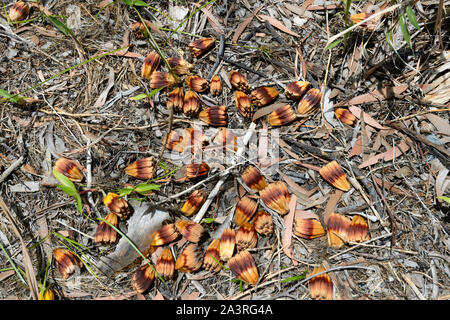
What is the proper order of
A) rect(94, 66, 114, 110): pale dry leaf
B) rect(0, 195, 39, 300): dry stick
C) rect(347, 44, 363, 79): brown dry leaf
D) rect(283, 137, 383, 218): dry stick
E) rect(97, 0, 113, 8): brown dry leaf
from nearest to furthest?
1. rect(0, 195, 39, 300): dry stick
2. rect(283, 137, 383, 218): dry stick
3. rect(347, 44, 363, 79): brown dry leaf
4. rect(94, 66, 114, 110): pale dry leaf
5. rect(97, 0, 113, 8): brown dry leaf

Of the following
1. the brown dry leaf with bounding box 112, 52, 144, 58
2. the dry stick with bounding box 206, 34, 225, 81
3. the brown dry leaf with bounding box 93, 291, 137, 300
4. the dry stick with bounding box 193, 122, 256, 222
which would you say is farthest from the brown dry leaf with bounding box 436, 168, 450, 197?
the brown dry leaf with bounding box 112, 52, 144, 58

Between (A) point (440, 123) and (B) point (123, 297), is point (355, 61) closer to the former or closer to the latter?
(A) point (440, 123)

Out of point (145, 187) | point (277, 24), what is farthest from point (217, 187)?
point (277, 24)

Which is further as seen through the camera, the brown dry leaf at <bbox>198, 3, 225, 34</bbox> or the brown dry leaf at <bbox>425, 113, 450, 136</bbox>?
the brown dry leaf at <bbox>198, 3, 225, 34</bbox>

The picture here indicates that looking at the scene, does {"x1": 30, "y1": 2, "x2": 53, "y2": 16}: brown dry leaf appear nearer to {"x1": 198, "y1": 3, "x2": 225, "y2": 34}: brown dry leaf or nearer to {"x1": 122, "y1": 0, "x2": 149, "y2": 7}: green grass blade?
{"x1": 122, "y1": 0, "x2": 149, "y2": 7}: green grass blade

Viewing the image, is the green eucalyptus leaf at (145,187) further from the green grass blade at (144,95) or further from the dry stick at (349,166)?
the dry stick at (349,166)

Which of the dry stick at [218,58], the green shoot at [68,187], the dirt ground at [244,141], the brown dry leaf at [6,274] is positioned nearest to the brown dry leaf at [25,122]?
the dirt ground at [244,141]

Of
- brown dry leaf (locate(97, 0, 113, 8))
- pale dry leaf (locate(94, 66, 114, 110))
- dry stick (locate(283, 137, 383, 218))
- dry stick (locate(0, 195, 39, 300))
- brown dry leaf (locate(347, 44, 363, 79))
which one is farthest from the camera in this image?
brown dry leaf (locate(97, 0, 113, 8))

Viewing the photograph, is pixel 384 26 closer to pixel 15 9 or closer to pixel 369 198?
pixel 369 198
